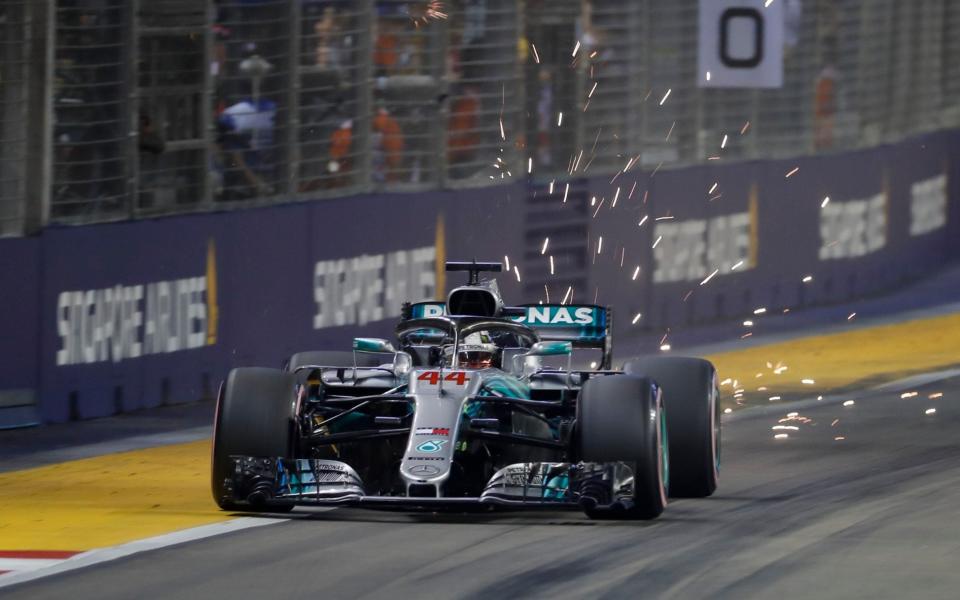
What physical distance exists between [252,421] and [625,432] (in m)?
1.77

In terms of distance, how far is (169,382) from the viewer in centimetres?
1620

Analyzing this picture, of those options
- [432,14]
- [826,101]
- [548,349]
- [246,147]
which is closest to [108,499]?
[548,349]

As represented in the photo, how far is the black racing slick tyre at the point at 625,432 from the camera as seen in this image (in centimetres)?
1096

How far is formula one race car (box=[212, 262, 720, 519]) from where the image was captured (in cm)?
1091

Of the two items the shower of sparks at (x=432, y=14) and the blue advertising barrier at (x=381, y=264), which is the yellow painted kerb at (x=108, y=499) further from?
the shower of sparks at (x=432, y=14)

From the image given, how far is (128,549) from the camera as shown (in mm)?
10562

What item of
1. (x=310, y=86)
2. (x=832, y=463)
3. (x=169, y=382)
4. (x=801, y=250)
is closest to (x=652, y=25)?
(x=801, y=250)

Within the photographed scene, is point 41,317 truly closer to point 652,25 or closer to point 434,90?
point 434,90

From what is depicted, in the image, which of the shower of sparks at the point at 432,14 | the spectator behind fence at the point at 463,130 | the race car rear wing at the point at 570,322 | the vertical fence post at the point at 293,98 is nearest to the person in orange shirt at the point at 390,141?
the spectator behind fence at the point at 463,130

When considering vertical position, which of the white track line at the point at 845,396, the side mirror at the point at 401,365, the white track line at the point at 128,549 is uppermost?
the side mirror at the point at 401,365

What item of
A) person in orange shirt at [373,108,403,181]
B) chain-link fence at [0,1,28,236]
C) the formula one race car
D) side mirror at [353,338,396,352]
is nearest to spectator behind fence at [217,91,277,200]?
person in orange shirt at [373,108,403,181]

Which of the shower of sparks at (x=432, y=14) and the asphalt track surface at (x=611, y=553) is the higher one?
the shower of sparks at (x=432, y=14)

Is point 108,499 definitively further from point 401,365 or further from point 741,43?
point 741,43

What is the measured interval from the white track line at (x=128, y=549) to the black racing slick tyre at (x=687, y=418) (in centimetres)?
204
